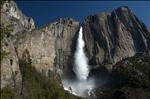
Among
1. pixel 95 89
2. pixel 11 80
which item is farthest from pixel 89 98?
pixel 11 80

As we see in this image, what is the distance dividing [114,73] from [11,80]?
78.3 m

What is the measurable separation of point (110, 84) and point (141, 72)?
1534cm

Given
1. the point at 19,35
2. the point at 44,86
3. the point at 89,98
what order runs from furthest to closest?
1. the point at 19,35
2. the point at 89,98
3. the point at 44,86

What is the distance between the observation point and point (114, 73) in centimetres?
16850

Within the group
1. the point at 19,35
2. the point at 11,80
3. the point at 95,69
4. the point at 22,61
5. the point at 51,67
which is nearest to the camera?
the point at 11,80

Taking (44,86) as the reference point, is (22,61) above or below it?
above

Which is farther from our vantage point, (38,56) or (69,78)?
(69,78)

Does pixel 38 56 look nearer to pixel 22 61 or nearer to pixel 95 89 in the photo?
pixel 95 89

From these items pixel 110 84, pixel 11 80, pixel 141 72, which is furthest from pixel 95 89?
pixel 11 80

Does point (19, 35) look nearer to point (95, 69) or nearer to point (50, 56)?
point (50, 56)

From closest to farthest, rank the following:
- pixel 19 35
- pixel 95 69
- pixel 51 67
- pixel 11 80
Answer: pixel 11 80 < pixel 19 35 < pixel 51 67 < pixel 95 69

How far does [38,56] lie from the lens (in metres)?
171

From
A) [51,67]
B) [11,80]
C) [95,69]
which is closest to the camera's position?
[11,80]

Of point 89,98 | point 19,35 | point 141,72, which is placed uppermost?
point 19,35
